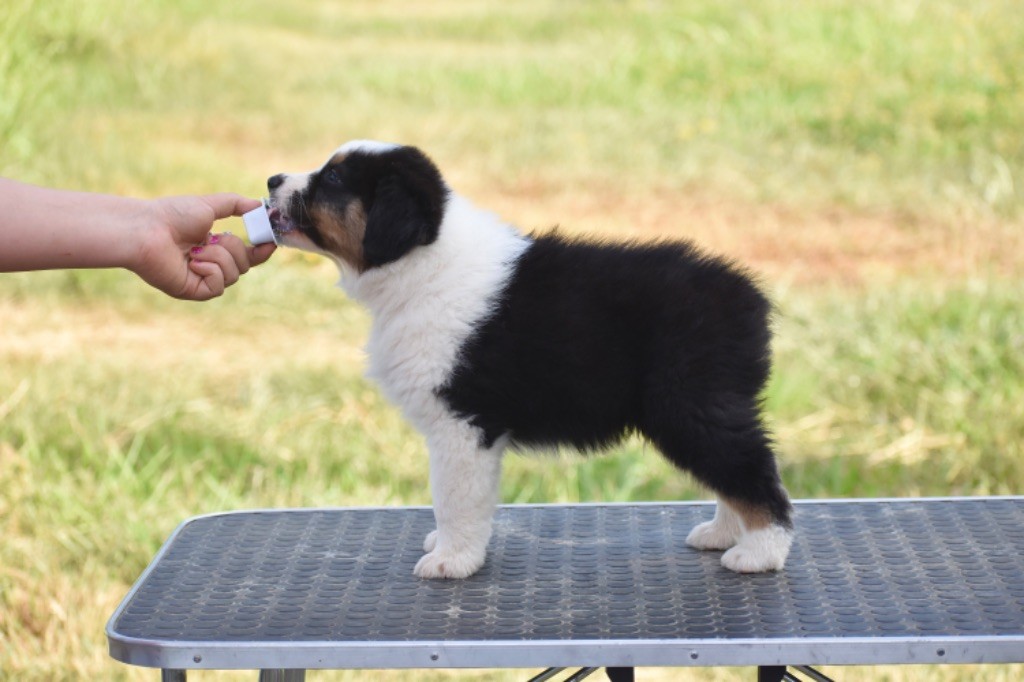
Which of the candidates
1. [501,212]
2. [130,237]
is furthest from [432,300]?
[501,212]

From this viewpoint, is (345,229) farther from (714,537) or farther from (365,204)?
(714,537)

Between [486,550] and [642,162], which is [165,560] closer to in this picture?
[486,550]

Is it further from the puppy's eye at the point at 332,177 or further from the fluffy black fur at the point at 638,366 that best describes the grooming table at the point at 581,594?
the puppy's eye at the point at 332,177

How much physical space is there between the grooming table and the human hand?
65cm

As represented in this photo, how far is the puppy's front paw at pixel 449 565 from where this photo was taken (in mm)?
2920

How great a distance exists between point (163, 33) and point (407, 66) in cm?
216

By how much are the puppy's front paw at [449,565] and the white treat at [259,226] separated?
2.63 ft

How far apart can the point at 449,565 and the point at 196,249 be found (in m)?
0.97

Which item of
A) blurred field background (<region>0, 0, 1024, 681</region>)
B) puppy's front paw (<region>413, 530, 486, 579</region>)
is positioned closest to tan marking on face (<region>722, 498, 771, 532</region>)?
blurred field background (<region>0, 0, 1024, 681</region>)

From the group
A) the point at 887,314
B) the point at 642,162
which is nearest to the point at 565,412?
the point at 887,314

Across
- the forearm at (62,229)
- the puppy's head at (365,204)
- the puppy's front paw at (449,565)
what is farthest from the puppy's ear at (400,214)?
the puppy's front paw at (449,565)

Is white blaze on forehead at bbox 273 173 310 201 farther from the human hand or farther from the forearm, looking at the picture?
the forearm

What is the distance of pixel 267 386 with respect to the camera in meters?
5.92

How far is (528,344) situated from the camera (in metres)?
2.82
